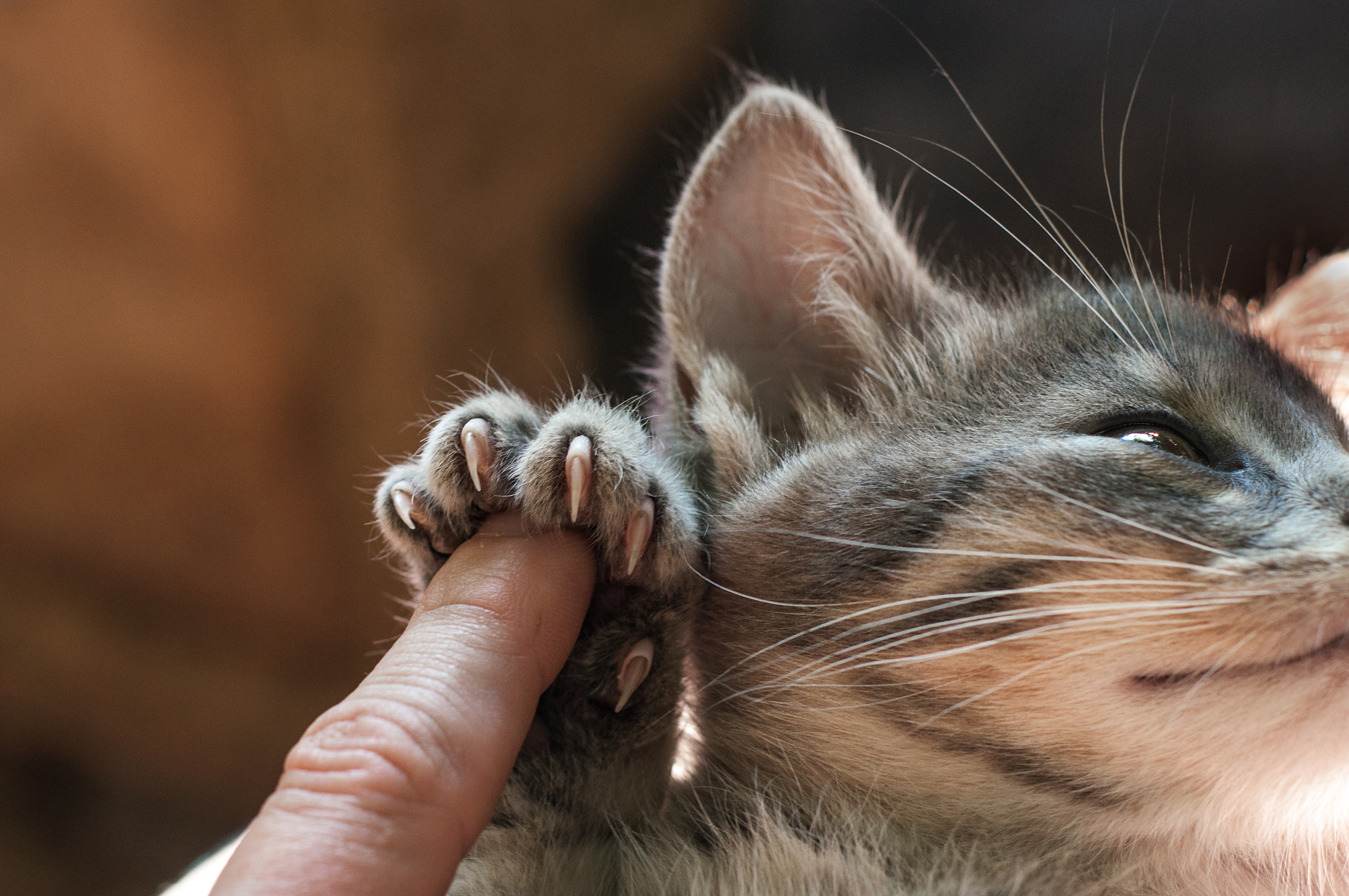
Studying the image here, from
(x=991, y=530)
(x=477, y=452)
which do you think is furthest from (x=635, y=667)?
(x=991, y=530)

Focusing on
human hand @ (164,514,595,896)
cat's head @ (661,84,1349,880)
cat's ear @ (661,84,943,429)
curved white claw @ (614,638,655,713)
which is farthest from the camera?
cat's ear @ (661,84,943,429)

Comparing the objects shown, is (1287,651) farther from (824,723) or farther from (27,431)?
(27,431)

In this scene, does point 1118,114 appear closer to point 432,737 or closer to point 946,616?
point 946,616

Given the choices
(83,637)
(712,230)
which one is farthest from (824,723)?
(83,637)

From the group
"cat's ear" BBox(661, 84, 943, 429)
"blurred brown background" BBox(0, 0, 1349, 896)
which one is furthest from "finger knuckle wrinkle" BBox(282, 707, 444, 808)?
"blurred brown background" BBox(0, 0, 1349, 896)

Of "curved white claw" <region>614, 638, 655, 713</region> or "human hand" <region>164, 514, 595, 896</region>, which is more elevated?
"human hand" <region>164, 514, 595, 896</region>

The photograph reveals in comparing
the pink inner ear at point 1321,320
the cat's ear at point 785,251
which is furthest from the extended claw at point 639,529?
the pink inner ear at point 1321,320

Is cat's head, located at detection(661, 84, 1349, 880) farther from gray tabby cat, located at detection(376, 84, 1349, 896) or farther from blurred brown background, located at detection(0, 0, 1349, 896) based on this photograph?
blurred brown background, located at detection(0, 0, 1349, 896)
